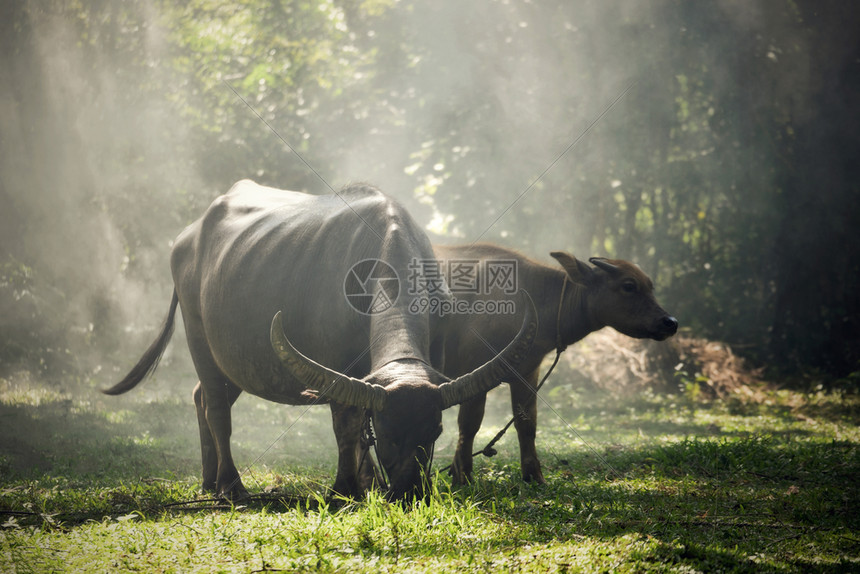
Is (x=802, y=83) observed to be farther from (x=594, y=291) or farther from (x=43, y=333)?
(x=43, y=333)

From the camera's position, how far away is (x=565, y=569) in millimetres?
3568

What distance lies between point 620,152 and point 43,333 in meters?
11.0

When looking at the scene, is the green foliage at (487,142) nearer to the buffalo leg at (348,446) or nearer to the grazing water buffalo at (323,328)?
the grazing water buffalo at (323,328)

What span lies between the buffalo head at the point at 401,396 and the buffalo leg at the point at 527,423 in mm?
1549

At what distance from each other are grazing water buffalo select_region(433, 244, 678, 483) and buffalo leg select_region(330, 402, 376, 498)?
139 cm

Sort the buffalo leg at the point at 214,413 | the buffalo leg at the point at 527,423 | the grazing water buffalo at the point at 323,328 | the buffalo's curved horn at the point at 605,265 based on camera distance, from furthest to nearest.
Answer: the buffalo's curved horn at the point at 605,265
the buffalo leg at the point at 214,413
the buffalo leg at the point at 527,423
the grazing water buffalo at the point at 323,328

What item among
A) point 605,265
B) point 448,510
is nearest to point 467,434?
point 448,510

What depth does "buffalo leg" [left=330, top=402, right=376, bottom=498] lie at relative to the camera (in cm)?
507

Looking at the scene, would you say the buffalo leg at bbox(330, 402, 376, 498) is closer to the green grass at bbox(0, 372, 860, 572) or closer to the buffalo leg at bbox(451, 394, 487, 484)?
the green grass at bbox(0, 372, 860, 572)

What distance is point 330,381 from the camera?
4406mm

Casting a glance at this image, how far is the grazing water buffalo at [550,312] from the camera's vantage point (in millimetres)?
6523

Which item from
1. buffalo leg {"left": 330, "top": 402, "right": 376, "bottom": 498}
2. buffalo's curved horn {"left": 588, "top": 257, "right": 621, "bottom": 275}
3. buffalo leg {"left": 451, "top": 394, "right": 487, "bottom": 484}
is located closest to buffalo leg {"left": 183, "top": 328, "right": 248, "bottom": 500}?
buffalo leg {"left": 330, "top": 402, "right": 376, "bottom": 498}

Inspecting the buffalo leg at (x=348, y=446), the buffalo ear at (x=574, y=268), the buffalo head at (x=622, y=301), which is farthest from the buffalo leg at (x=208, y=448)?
the buffalo head at (x=622, y=301)

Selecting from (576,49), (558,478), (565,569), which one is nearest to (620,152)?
(576,49)
